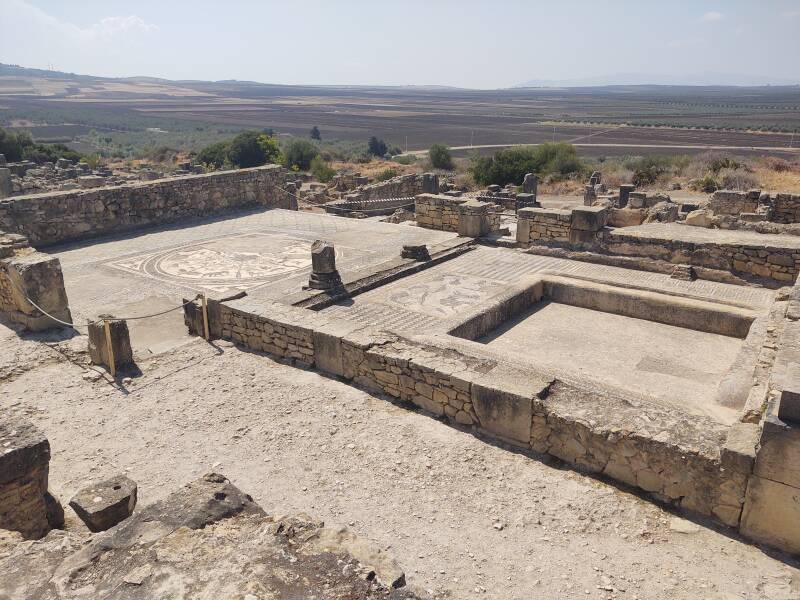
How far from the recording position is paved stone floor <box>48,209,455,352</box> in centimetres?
1002

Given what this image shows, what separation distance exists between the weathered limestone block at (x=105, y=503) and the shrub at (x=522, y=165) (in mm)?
28394

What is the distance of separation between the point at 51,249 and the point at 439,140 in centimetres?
6727

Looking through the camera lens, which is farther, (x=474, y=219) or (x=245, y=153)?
(x=245, y=153)

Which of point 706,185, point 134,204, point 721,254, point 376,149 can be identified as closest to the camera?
point 721,254

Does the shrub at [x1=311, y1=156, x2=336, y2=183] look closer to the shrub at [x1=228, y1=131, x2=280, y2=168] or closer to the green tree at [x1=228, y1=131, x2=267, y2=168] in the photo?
the shrub at [x1=228, y1=131, x2=280, y2=168]

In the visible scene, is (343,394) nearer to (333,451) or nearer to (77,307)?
(333,451)

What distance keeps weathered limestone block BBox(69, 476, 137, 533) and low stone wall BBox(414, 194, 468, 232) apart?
1047 centimetres

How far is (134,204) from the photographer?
49.5ft

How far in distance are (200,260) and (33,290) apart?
160 inches

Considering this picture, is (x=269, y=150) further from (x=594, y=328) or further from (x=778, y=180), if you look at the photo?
(x=594, y=328)

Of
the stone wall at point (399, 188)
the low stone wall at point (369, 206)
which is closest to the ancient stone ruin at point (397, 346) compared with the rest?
the low stone wall at point (369, 206)

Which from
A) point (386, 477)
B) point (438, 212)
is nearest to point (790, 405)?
point (386, 477)

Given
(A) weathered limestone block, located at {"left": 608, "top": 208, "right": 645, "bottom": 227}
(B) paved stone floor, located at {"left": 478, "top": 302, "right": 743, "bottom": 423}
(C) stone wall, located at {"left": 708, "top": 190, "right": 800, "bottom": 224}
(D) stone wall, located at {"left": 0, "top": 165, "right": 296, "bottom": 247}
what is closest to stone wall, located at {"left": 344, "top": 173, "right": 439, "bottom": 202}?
(D) stone wall, located at {"left": 0, "top": 165, "right": 296, "bottom": 247}

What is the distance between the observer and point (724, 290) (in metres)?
9.91
